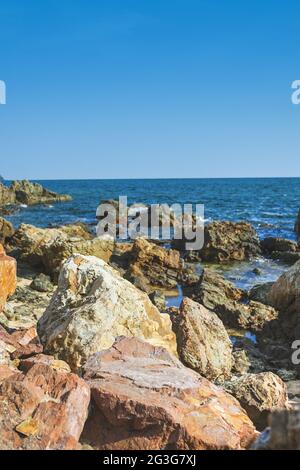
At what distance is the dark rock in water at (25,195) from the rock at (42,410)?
210ft

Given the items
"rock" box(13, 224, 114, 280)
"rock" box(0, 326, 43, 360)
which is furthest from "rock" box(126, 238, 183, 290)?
"rock" box(0, 326, 43, 360)

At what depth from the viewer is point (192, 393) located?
5.36m

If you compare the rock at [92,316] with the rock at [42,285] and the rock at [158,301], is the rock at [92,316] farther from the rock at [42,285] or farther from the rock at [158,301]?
the rock at [42,285]

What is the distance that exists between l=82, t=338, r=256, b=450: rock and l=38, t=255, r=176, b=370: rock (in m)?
1.11

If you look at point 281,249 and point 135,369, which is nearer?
point 135,369

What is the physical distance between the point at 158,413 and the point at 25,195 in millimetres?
69595

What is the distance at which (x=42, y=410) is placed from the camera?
4730 mm

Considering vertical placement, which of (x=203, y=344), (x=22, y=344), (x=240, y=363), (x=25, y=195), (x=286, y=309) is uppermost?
(x=25, y=195)

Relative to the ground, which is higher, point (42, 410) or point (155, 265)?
point (42, 410)

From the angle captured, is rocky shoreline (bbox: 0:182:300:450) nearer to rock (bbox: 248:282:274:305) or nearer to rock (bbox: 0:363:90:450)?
rock (bbox: 0:363:90:450)

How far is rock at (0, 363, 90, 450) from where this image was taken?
4449mm

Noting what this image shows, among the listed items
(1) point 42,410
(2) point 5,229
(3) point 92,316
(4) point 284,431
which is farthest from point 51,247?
(4) point 284,431

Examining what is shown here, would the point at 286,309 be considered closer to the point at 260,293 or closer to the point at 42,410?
the point at 260,293
